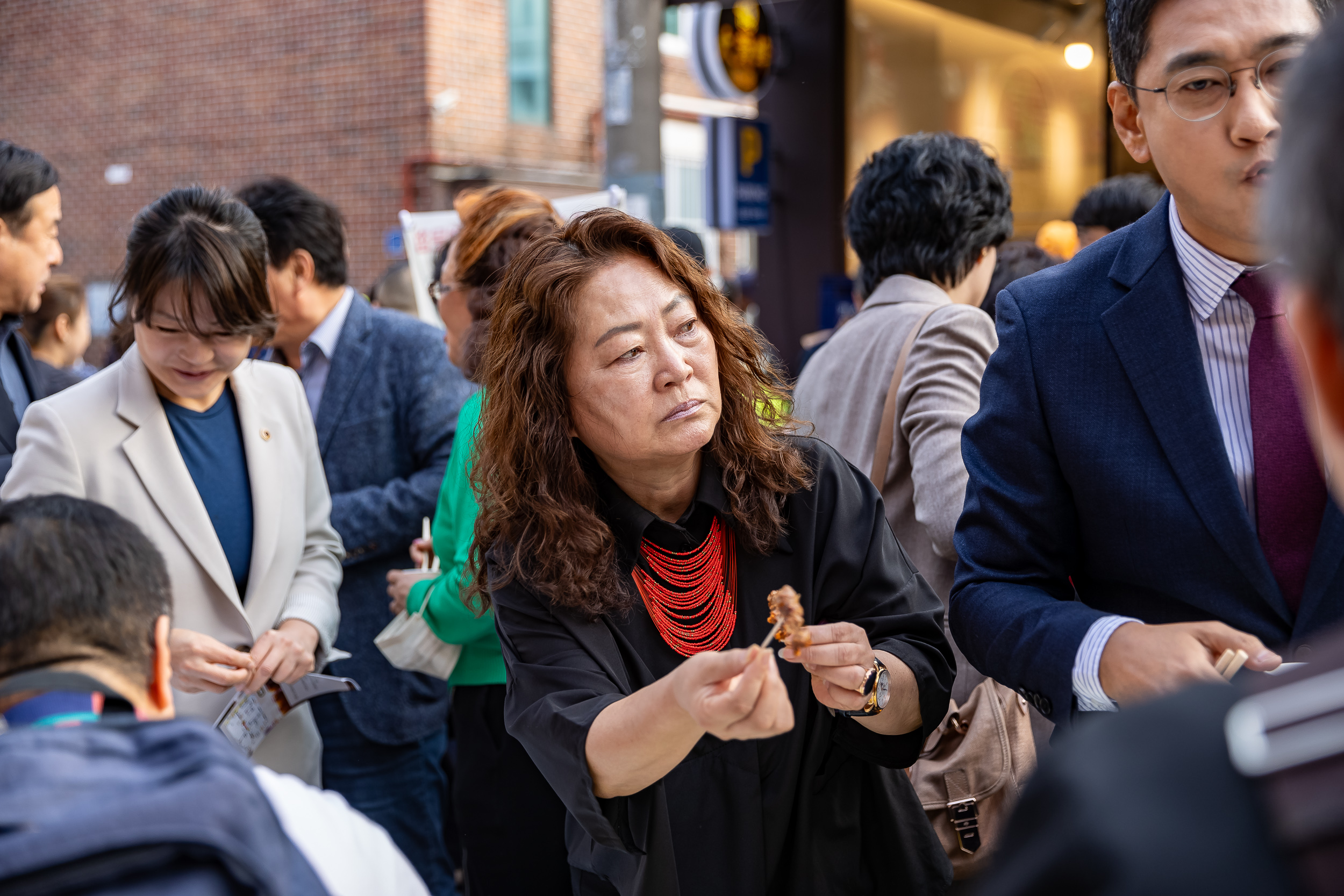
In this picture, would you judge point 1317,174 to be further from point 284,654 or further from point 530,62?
point 530,62

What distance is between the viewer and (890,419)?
2.65 meters

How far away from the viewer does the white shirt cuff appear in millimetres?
1488

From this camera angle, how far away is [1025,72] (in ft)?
35.7

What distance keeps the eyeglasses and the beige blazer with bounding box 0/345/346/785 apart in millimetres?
2104

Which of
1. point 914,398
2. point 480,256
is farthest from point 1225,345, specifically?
point 480,256

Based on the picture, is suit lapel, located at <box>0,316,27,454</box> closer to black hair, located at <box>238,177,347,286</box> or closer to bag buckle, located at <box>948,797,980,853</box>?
black hair, located at <box>238,177,347,286</box>

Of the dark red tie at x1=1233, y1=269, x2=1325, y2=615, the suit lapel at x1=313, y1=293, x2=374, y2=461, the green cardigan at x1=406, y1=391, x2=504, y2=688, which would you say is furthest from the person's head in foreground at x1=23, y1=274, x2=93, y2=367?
the dark red tie at x1=1233, y1=269, x2=1325, y2=615

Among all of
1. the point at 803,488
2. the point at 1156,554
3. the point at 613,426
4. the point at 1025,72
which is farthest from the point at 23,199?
the point at 1025,72

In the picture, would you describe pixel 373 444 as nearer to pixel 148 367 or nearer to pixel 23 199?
pixel 148 367

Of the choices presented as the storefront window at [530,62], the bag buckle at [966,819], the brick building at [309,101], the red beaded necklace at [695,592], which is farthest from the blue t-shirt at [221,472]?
the storefront window at [530,62]

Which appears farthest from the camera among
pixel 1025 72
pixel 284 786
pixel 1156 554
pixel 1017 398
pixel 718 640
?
pixel 1025 72

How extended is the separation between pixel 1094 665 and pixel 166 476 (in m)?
2.05

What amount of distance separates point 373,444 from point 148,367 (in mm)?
881

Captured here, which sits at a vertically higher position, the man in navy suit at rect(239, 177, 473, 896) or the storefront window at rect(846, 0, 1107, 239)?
the storefront window at rect(846, 0, 1107, 239)
